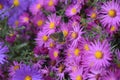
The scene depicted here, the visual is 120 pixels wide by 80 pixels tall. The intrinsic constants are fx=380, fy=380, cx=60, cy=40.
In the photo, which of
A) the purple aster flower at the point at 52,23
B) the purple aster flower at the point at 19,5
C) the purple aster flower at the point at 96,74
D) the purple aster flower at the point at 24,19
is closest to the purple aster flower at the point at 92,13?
the purple aster flower at the point at 52,23

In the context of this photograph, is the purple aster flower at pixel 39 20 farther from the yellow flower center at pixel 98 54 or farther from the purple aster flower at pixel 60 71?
the yellow flower center at pixel 98 54

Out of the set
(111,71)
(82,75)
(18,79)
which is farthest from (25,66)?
(111,71)

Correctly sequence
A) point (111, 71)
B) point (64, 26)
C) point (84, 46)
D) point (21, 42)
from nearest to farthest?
1. point (111, 71)
2. point (84, 46)
3. point (64, 26)
4. point (21, 42)

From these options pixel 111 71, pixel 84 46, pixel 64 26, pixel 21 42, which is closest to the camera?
pixel 111 71

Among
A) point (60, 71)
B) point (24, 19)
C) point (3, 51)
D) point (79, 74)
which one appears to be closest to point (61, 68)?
point (60, 71)

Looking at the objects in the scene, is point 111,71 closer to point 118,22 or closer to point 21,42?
point 118,22

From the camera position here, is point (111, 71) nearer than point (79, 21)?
Yes

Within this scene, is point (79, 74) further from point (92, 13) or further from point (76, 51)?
point (92, 13)
